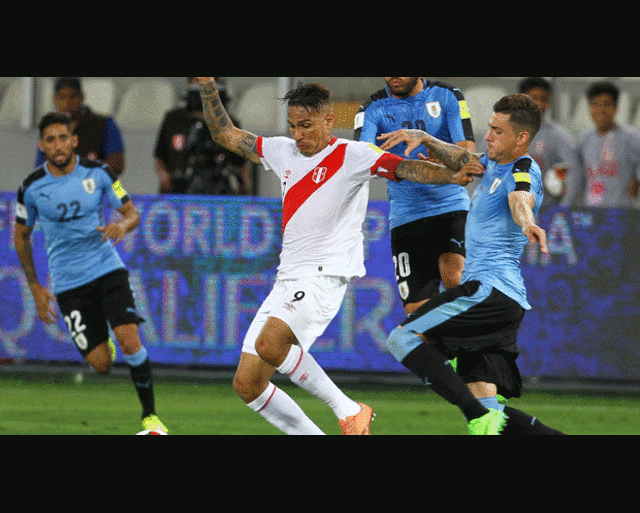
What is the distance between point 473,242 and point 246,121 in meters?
5.74

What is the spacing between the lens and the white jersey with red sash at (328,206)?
5.68m

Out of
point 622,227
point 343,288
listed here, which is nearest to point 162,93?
point 622,227

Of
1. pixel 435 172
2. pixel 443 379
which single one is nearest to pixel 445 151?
pixel 435 172

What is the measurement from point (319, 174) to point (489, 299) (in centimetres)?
122

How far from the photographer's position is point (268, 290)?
30.0 feet

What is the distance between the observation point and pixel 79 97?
378 inches

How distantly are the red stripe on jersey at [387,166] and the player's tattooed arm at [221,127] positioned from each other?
853mm

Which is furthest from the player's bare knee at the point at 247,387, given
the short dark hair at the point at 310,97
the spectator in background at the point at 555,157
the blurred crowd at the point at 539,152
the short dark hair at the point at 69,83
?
the short dark hair at the point at 69,83

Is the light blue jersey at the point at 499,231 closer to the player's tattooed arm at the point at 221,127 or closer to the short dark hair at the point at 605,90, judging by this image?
the player's tattooed arm at the point at 221,127

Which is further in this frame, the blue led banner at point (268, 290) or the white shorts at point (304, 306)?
the blue led banner at point (268, 290)

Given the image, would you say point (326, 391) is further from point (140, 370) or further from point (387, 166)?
point (140, 370)

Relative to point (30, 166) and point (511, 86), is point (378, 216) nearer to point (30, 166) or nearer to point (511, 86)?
point (511, 86)

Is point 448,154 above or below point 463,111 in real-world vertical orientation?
below

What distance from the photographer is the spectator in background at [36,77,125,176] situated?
31.4 ft
